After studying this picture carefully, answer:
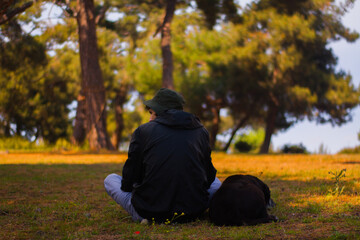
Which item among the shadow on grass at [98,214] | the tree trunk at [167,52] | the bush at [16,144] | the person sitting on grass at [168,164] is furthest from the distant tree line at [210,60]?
the person sitting on grass at [168,164]

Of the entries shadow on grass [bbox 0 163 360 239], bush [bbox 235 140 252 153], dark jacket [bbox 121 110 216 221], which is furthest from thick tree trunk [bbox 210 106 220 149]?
dark jacket [bbox 121 110 216 221]

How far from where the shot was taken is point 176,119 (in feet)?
14.1

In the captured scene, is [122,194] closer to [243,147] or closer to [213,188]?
[213,188]

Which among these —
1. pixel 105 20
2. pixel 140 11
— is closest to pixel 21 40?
pixel 105 20

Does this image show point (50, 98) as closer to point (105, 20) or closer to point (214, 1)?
point (105, 20)

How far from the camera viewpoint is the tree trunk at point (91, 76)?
61.0ft

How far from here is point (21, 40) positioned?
70.9 ft

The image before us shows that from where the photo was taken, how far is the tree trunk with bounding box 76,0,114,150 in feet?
61.0

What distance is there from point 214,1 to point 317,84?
990cm

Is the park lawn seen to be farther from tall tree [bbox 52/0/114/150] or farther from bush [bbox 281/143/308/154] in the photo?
bush [bbox 281/143/308/154]

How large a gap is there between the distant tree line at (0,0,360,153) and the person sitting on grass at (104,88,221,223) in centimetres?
1598

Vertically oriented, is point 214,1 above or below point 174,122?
above

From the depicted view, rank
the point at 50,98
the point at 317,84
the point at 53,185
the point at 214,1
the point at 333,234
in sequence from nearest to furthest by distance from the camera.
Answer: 1. the point at 333,234
2. the point at 53,185
3. the point at 214,1
4. the point at 317,84
5. the point at 50,98

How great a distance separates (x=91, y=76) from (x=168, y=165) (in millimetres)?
15044
